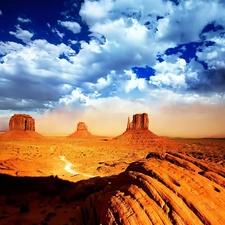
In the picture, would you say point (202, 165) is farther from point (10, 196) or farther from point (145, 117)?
point (145, 117)

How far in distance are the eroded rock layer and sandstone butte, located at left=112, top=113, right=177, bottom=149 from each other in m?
119

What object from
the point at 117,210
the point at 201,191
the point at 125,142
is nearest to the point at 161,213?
the point at 117,210

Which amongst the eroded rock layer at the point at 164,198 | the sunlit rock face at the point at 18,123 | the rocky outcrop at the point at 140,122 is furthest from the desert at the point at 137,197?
the sunlit rock face at the point at 18,123

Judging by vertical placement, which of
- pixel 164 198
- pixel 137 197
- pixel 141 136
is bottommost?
pixel 137 197

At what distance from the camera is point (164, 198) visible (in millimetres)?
14297

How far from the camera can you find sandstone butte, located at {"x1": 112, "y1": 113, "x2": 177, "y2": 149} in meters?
139

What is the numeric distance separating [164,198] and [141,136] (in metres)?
141

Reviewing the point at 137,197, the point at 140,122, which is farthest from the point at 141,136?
the point at 137,197

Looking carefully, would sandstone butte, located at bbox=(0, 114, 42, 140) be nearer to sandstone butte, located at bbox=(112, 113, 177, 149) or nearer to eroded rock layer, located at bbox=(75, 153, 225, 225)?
sandstone butte, located at bbox=(112, 113, 177, 149)

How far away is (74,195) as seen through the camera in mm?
30641

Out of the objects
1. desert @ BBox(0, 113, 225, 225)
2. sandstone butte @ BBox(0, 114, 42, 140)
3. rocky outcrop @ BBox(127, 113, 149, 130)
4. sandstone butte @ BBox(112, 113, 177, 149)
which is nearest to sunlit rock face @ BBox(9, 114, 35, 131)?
sandstone butte @ BBox(0, 114, 42, 140)

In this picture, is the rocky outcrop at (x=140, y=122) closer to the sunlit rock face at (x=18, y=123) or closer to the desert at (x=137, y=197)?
the sunlit rock face at (x=18, y=123)

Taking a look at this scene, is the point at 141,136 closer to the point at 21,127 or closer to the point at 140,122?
the point at 140,122

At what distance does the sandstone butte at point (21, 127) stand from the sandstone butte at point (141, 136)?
76031 millimetres
